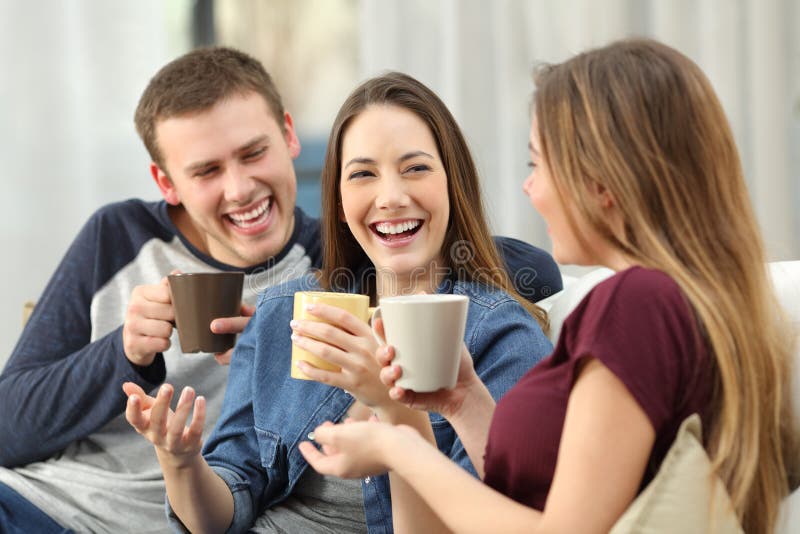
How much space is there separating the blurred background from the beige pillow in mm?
1528

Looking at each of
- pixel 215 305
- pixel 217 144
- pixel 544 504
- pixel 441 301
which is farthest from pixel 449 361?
pixel 217 144

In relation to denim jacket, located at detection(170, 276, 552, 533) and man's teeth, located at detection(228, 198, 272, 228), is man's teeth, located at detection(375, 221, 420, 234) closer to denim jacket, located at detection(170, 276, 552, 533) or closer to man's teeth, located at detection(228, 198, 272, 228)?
denim jacket, located at detection(170, 276, 552, 533)

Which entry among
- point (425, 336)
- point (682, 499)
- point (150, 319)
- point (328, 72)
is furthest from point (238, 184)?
point (328, 72)

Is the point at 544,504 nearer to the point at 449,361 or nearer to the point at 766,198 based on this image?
the point at 449,361

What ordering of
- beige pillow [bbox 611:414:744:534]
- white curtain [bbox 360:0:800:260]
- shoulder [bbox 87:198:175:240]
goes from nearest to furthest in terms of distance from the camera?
1. beige pillow [bbox 611:414:744:534]
2. shoulder [bbox 87:198:175:240]
3. white curtain [bbox 360:0:800:260]

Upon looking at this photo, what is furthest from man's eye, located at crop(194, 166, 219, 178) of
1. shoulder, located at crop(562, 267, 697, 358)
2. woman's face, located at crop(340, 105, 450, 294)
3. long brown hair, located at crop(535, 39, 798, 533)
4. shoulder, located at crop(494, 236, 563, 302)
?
shoulder, located at crop(562, 267, 697, 358)

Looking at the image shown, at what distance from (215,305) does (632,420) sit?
0.81 meters

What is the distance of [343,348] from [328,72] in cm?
260

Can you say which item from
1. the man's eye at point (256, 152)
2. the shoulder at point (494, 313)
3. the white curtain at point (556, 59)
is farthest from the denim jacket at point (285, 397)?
the white curtain at point (556, 59)

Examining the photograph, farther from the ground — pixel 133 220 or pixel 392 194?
pixel 392 194

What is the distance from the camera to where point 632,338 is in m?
0.92

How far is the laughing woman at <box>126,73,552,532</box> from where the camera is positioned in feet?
4.65

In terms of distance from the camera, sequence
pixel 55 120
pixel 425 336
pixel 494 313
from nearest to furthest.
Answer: pixel 425 336, pixel 494 313, pixel 55 120

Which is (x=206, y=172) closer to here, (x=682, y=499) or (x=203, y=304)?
(x=203, y=304)
